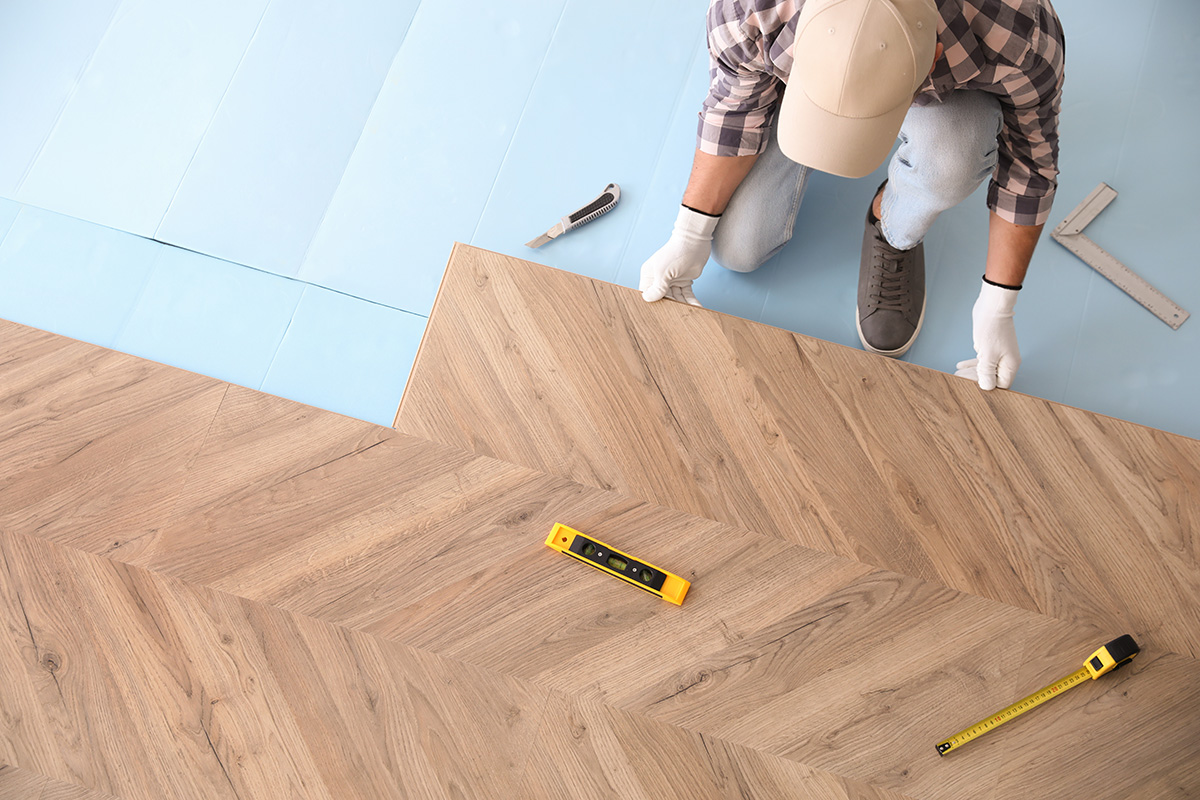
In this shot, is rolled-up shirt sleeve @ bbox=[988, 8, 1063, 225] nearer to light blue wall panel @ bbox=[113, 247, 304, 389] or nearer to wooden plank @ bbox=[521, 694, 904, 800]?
wooden plank @ bbox=[521, 694, 904, 800]

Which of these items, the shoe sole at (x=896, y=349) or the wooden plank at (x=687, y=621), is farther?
the shoe sole at (x=896, y=349)

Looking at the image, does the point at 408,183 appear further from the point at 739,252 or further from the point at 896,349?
the point at 896,349

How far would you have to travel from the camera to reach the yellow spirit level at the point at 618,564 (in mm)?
1346

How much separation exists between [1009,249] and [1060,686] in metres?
0.81

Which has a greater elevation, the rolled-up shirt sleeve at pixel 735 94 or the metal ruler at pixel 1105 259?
the rolled-up shirt sleeve at pixel 735 94

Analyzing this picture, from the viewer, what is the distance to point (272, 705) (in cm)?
132

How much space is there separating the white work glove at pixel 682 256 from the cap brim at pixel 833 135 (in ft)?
1.37

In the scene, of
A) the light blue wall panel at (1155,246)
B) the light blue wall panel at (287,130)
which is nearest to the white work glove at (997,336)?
the light blue wall panel at (1155,246)

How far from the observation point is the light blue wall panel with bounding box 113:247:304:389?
1.69 meters

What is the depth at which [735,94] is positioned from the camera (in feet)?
4.48

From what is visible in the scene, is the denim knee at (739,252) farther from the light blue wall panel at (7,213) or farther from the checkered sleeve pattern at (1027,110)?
the light blue wall panel at (7,213)

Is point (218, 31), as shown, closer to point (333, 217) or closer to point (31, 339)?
point (333, 217)

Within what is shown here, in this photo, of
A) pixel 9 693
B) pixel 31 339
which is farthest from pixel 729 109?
pixel 9 693

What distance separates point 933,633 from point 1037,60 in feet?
3.16
